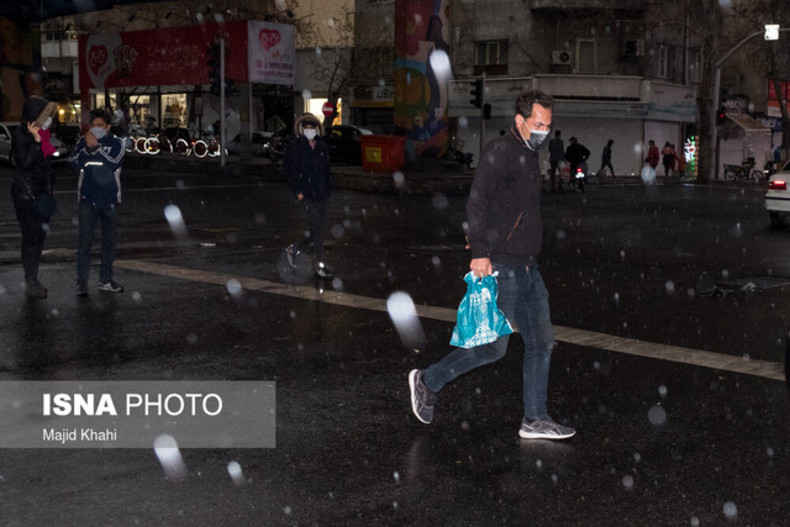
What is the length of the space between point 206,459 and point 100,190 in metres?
5.44

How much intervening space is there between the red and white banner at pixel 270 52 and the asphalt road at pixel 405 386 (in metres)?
23.2

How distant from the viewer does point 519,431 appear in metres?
5.50

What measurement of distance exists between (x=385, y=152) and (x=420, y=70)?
2.80m

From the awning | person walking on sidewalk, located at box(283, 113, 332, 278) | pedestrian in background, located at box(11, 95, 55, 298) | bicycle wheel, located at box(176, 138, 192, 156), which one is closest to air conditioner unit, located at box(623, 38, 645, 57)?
the awning

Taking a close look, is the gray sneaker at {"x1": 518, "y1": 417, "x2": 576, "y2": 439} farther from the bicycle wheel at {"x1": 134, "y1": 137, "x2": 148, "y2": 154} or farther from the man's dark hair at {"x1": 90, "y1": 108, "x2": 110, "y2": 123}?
the bicycle wheel at {"x1": 134, "y1": 137, "x2": 148, "y2": 154}

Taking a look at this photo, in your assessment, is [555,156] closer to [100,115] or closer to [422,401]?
[100,115]

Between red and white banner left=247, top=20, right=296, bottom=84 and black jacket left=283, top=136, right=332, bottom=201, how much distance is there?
86.8 ft

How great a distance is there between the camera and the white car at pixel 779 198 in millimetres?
18500

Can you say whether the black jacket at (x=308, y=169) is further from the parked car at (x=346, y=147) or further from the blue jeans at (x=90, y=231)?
the parked car at (x=346, y=147)

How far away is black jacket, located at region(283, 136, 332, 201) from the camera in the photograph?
1099 centimetres

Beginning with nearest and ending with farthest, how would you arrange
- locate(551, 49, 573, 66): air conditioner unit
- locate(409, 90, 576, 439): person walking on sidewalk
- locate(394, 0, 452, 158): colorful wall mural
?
locate(409, 90, 576, 439): person walking on sidewalk → locate(394, 0, 452, 158): colorful wall mural → locate(551, 49, 573, 66): air conditioner unit

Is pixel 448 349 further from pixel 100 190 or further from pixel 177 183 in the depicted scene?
pixel 177 183

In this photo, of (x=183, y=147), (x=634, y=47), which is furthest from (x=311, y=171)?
(x=634, y=47)

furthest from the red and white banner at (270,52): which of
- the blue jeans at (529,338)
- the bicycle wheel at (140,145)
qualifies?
the blue jeans at (529,338)
